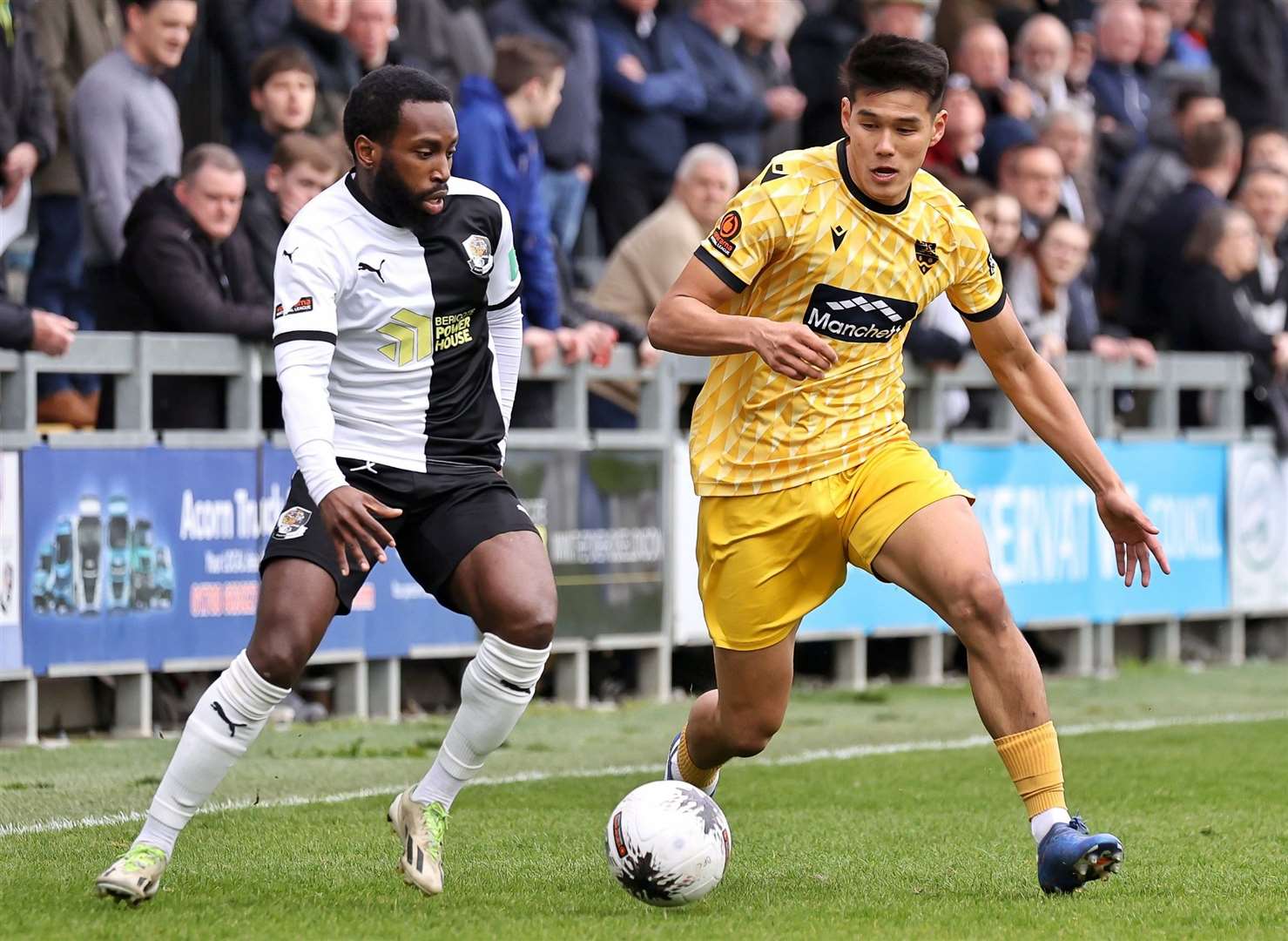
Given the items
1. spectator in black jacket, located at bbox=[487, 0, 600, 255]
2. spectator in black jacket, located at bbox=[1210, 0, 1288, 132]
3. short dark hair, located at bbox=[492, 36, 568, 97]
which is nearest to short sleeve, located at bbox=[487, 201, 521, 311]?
short dark hair, located at bbox=[492, 36, 568, 97]

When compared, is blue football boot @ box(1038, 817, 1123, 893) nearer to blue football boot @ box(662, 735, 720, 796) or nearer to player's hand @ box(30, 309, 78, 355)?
blue football boot @ box(662, 735, 720, 796)

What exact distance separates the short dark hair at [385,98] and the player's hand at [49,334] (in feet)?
12.1

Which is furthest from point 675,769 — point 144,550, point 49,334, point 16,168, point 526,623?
point 16,168

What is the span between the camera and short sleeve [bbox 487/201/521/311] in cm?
673

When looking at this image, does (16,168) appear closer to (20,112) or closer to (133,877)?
(20,112)

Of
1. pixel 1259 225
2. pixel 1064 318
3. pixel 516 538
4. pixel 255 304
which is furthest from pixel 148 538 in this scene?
pixel 1259 225

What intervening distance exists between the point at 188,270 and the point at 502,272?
13.1ft

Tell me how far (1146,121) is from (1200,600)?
4147 millimetres

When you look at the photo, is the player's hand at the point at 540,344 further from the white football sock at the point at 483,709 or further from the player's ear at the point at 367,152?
the white football sock at the point at 483,709

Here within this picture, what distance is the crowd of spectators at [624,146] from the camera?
34.7 ft

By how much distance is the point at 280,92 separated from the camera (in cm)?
1119

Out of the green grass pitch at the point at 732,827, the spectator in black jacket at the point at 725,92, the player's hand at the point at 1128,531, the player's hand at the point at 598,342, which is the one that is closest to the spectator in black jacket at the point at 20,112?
the green grass pitch at the point at 732,827

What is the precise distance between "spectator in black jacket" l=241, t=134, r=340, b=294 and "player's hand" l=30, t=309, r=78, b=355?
1306 millimetres

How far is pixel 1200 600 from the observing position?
14.9 meters
